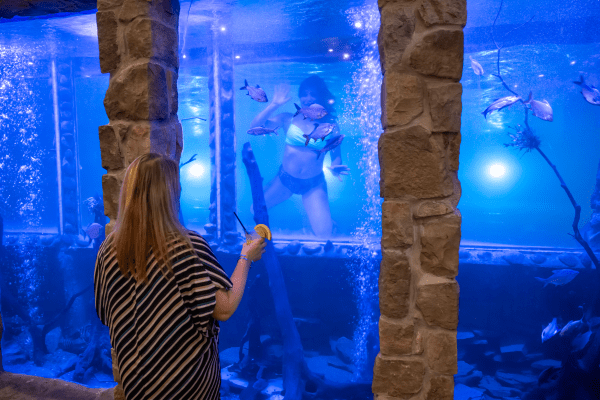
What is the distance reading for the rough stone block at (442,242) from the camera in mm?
1815

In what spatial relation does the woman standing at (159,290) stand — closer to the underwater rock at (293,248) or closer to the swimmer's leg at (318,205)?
the underwater rock at (293,248)

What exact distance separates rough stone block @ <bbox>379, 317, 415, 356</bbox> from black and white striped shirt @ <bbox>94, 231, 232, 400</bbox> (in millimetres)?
845

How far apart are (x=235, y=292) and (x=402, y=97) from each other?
1205mm

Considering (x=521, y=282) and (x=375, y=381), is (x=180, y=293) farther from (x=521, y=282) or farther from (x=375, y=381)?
(x=521, y=282)

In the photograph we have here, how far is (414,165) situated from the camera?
1.81m

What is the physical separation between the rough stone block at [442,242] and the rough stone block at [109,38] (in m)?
→ 2.11

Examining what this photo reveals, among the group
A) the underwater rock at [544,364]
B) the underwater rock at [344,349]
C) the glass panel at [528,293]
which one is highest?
the glass panel at [528,293]

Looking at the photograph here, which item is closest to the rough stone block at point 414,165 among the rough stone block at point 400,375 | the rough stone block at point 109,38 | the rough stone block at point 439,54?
the rough stone block at point 439,54

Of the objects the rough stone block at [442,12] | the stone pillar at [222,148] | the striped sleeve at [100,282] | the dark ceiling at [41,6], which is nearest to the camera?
the striped sleeve at [100,282]

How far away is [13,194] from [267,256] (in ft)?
109

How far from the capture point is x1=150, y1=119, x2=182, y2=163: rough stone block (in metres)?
2.26

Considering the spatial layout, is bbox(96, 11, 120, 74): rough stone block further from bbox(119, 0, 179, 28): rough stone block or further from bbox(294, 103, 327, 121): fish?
bbox(294, 103, 327, 121): fish

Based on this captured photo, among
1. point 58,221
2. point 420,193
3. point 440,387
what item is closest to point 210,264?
point 420,193

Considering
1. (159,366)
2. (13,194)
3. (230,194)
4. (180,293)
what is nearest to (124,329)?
(159,366)
